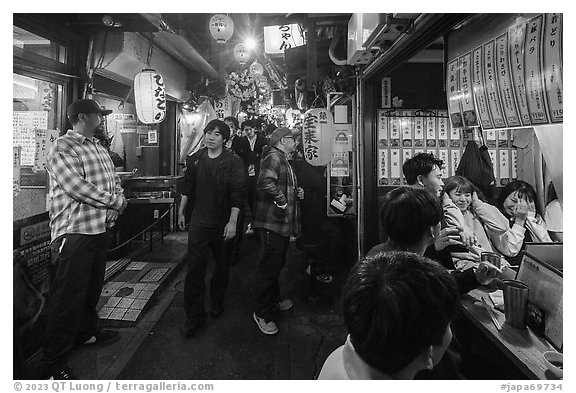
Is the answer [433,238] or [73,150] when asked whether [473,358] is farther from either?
[73,150]

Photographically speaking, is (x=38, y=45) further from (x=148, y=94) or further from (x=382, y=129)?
(x=382, y=129)

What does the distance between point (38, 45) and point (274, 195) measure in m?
3.21

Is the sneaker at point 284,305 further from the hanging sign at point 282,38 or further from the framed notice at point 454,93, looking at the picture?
the hanging sign at point 282,38

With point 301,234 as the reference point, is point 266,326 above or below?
below

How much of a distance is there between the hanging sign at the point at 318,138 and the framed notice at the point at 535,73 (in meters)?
3.46

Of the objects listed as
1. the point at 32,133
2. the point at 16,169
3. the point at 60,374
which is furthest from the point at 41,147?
the point at 60,374

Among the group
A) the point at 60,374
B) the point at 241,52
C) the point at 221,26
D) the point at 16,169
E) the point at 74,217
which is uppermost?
the point at 241,52

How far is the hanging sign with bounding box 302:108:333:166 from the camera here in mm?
5340

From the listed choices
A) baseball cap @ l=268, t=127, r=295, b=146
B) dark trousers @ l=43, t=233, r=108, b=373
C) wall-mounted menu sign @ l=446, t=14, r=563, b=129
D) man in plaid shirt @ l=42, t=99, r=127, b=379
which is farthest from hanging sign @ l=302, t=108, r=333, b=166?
dark trousers @ l=43, t=233, r=108, b=373

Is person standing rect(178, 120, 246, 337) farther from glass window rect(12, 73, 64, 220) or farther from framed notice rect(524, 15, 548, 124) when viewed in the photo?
framed notice rect(524, 15, 548, 124)

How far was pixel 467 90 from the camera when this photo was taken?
2.64m

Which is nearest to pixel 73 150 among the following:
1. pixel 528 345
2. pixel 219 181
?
pixel 219 181

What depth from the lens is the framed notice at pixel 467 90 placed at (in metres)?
2.60

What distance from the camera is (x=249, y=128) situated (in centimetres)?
696
